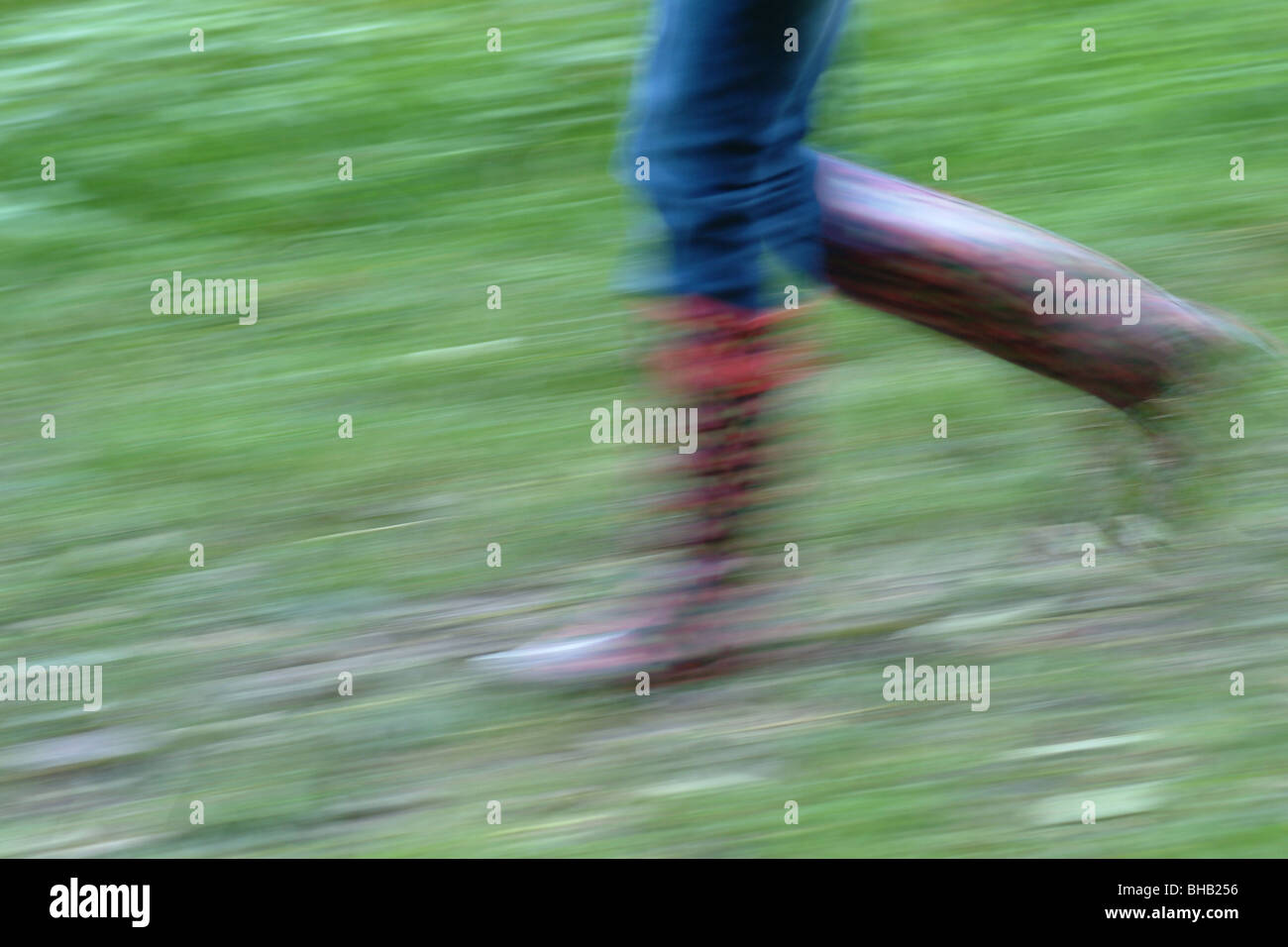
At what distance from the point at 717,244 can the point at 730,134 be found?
0.44ft

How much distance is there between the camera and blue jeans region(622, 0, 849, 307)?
2172mm

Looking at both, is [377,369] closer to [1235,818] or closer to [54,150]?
[54,150]

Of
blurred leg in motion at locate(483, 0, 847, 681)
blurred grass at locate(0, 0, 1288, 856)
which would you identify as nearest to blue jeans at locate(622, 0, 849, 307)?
blurred leg in motion at locate(483, 0, 847, 681)

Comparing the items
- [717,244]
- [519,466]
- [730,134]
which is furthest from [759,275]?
[519,466]

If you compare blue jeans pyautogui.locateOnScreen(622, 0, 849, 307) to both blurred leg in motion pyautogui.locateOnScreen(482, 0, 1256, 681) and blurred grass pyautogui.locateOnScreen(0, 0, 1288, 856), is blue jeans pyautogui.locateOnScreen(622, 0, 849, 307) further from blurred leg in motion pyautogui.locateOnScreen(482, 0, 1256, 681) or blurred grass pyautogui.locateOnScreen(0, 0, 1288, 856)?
blurred grass pyautogui.locateOnScreen(0, 0, 1288, 856)

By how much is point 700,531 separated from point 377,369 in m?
1.04

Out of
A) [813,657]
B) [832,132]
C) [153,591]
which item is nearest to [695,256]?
[813,657]

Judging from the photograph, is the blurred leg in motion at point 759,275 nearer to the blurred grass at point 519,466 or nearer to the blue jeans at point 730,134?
the blue jeans at point 730,134

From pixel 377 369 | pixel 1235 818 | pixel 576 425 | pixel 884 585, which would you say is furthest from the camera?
pixel 377 369

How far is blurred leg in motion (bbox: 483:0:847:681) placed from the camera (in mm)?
2189

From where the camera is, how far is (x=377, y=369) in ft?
10.5

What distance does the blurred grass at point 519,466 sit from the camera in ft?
7.08

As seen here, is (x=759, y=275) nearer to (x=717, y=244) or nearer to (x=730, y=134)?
(x=717, y=244)

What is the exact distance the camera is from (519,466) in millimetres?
2904
